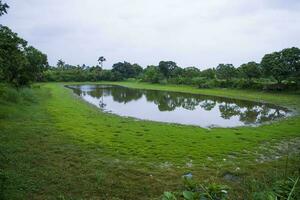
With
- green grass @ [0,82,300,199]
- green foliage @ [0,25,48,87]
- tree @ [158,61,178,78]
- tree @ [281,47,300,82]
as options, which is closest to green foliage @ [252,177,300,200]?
green grass @ [0,82,300,199]

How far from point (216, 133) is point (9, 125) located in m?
12.0

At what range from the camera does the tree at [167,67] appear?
318ft

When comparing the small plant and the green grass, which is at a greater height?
the small plant

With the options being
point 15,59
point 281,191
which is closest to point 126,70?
point 15,59

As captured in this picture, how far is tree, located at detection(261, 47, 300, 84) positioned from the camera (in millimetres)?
45812

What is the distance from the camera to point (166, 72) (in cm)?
9750

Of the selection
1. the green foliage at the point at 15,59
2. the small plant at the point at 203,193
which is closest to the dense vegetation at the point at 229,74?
the green foliage at the point at 15,59

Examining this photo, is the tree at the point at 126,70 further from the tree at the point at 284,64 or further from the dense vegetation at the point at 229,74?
the tree at the point at 284,64

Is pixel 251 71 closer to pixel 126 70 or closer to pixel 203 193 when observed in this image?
pixel 203 193

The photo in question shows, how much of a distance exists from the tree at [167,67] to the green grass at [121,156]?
7692cm

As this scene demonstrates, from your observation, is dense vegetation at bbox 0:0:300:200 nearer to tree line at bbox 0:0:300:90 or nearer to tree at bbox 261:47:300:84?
tree line at bbox 0:0:300:90

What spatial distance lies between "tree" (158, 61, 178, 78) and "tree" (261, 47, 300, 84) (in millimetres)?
49900

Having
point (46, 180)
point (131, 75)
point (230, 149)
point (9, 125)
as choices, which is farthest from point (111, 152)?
point (131, 75)

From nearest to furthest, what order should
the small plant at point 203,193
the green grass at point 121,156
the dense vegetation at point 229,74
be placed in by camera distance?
1. the small plant at point 203,193
2. the green grass at point 121,156
3. the dense vegetation at point 229,74
